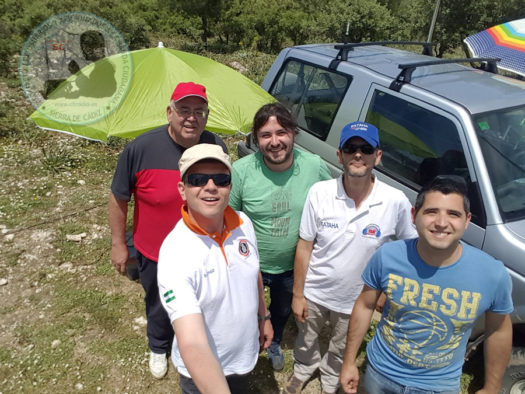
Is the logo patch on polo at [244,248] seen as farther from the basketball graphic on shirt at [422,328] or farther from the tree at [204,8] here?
the tree at [204,8]

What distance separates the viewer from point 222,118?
3396 millimetres

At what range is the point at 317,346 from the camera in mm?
2723

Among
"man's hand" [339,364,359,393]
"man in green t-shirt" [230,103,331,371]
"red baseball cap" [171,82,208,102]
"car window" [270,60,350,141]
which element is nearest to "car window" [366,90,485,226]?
"car window" [270,60,350,141]

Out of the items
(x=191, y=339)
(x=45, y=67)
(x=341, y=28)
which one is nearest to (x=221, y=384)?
(x=191, y=339)

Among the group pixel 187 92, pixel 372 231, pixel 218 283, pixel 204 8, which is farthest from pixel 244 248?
pixel 204 8

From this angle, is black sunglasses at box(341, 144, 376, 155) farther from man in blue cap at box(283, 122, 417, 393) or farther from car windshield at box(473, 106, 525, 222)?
car windshield at box(473, 106, 525, 222)

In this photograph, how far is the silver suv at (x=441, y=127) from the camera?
2412 mm

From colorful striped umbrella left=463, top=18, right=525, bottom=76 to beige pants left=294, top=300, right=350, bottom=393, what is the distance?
2.88 metres

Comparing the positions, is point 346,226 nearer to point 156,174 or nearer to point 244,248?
point 244,248

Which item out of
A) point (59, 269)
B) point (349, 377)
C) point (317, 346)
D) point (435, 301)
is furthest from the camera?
point (59, 269)

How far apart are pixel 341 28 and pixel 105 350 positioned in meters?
22.6

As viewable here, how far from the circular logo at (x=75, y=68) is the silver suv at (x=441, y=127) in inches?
73.1

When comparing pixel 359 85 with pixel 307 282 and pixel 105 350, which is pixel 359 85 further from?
pixel 105 350

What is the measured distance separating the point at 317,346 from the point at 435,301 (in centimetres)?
130
